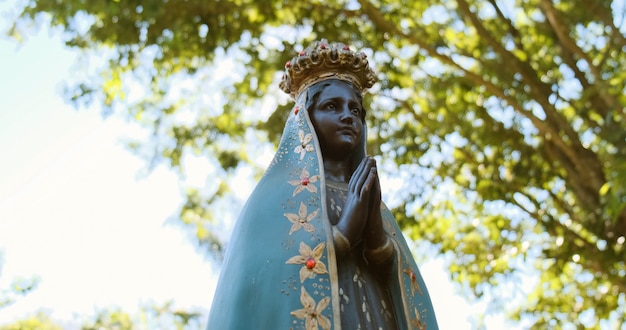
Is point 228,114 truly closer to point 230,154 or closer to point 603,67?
point 230,154

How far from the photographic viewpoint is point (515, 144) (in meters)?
11.4

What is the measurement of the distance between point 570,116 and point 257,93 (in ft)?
15.7

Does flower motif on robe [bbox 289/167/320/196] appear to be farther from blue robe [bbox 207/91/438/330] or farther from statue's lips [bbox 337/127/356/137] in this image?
statue's lips [bbox 337/127/356/137]

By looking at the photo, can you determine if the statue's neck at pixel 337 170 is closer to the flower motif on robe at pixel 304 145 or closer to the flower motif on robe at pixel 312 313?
the flower motif on robe at pixel 304 145

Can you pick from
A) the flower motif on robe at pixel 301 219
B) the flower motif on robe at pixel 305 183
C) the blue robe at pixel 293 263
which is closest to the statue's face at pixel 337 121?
the blue robe at pixel 293 263

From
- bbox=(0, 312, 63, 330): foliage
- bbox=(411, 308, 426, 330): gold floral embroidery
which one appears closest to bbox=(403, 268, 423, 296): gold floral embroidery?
bbox=(411, 308, 426, 330): gold floral embroidery

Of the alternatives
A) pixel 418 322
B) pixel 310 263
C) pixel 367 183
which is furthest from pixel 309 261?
pixel 418 322

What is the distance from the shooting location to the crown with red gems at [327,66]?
4.91 meters

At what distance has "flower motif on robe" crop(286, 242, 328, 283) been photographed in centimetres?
383

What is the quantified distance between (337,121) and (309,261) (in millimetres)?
1096

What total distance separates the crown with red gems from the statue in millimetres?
101

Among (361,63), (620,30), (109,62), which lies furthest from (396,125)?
(361,63)

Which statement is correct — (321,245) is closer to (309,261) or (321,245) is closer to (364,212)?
(309,261)

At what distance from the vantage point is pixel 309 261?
386 centimetres
